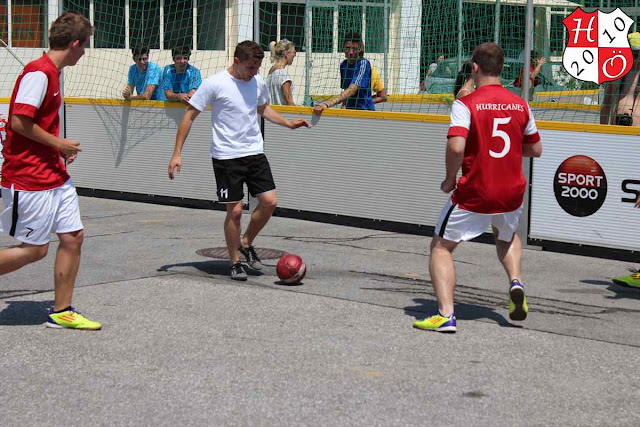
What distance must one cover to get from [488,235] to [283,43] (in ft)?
11.6

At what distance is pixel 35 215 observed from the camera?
20.8ft

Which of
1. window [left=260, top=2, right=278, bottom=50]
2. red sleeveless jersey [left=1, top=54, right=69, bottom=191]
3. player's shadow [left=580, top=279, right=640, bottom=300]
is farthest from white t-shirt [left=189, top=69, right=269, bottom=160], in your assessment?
window [left=260, top=2, right=278, bottom=50]

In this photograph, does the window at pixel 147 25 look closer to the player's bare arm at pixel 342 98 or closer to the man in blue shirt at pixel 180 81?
the man in blue shirt at pixel 180 81

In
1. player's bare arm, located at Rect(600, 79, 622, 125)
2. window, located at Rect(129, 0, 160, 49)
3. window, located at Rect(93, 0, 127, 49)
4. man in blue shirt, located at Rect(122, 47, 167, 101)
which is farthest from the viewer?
window, located at Rect(93, 0, 127, 49)

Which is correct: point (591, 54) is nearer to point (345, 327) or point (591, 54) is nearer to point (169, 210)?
point (169, 210)

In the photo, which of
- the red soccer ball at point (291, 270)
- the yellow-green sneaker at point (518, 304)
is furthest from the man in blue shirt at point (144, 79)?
the yellow-green sneaker at point (518, 304)

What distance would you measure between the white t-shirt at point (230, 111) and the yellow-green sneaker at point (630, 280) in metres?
3.21

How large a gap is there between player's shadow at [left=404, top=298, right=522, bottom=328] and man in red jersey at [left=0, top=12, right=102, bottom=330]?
218 cm

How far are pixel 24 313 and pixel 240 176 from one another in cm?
232

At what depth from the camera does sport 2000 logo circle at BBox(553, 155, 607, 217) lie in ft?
32.2

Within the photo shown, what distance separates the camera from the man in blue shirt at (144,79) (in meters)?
13.5

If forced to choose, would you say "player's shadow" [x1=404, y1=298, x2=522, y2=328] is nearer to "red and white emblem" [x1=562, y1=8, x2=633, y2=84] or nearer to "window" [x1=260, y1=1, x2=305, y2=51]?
"red and white emblem" [x1=562, y1=8, x2=633, y2=84]

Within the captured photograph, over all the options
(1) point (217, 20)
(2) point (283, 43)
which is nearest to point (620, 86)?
(2) point (283, 43)

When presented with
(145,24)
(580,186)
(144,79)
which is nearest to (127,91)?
(144,79)
